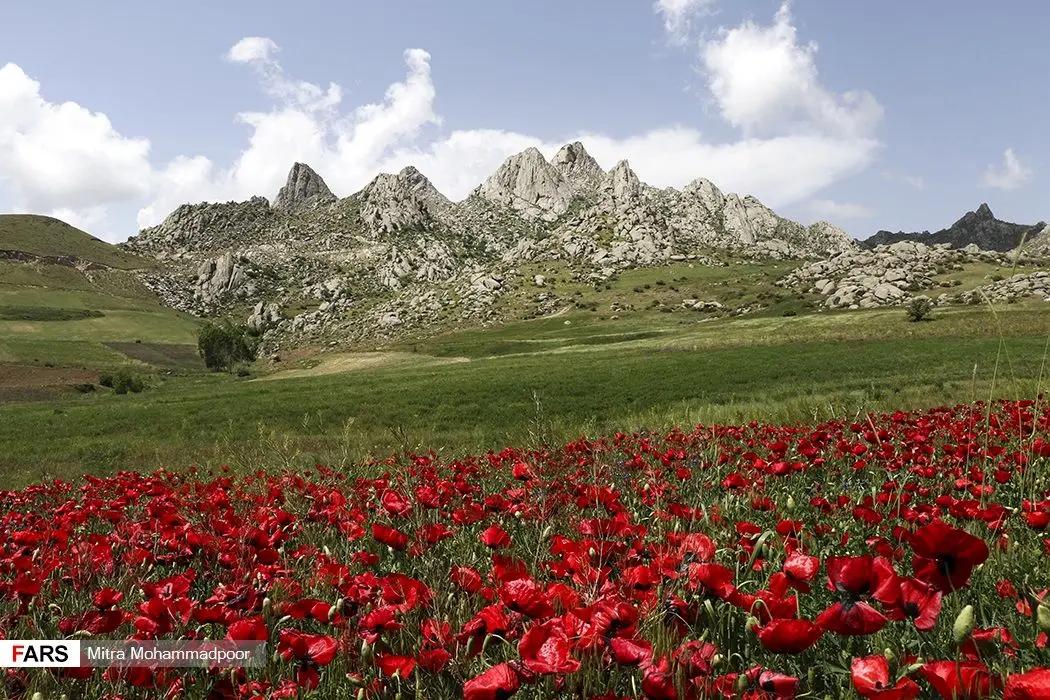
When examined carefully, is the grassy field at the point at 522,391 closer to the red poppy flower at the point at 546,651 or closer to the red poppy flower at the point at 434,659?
the red poppy flower at the point at 546,651

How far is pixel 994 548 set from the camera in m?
3.28

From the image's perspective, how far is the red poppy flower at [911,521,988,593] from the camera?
4.62 ft

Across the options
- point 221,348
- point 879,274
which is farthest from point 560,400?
point 879,274

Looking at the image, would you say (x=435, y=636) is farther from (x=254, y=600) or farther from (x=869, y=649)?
(x=869, y=649)

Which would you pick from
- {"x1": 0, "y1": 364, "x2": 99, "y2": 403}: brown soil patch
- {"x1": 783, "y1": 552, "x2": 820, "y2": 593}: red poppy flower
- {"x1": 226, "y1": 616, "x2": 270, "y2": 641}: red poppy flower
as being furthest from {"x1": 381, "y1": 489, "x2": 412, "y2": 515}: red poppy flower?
{"x1": 0, "y1": 364, "x2": 99, "y2": 403}: brown soil patch

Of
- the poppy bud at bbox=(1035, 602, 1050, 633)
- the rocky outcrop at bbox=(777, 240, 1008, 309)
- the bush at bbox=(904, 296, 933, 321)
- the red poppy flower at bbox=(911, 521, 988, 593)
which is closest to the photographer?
the red poppy flower at bbox=(911, 521, 988, 593)

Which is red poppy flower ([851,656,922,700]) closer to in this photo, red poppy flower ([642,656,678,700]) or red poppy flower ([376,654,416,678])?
red poppy flower ([642,656,678,700])

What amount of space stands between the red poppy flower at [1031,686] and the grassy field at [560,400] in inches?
172

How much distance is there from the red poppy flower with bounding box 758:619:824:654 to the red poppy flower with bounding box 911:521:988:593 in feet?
1.05

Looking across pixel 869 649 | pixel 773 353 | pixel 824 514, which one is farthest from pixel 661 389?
pixel 869 649

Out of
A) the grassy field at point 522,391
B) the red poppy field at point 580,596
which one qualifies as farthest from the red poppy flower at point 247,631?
the grassy field at point 522,391

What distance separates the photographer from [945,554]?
4.87ft

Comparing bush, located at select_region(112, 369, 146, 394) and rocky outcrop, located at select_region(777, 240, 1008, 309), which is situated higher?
rocky outcrop, located at select_region(777, 240, 1008, 309)

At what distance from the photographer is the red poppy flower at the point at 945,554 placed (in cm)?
141
